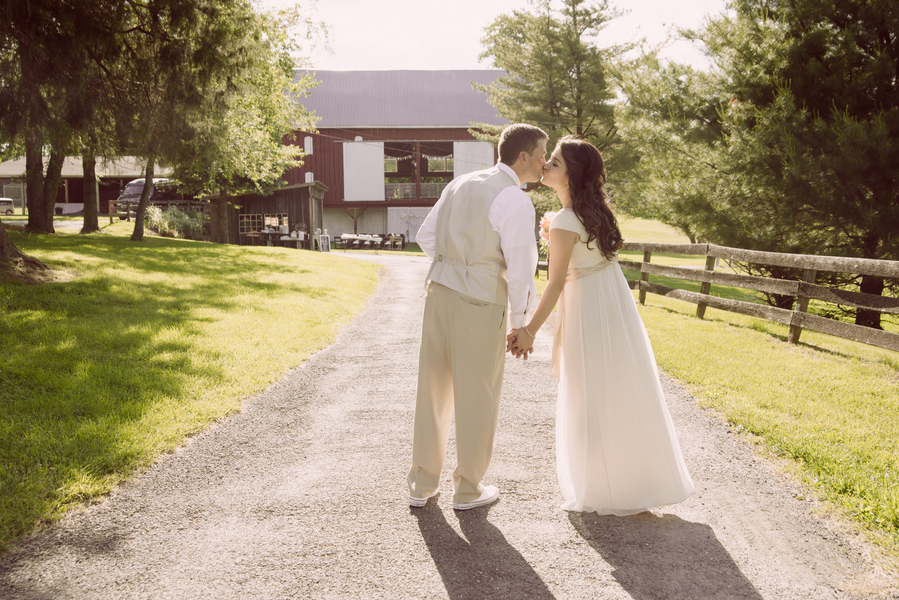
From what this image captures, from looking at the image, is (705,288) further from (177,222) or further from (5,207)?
(5,207)

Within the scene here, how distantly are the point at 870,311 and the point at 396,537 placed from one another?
968 centimetres

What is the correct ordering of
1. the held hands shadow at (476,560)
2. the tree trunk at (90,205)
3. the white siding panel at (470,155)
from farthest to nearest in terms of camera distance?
the white siding panel at (470,155) < the tree trunk at (90,205) < the held hands shadow at (476,560)

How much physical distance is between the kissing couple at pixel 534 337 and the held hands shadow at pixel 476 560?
15cm

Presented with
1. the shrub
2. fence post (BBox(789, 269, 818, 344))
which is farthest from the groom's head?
the shrub

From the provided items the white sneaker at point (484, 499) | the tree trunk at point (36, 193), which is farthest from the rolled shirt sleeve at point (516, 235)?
the tree trunk at point (36, 193)

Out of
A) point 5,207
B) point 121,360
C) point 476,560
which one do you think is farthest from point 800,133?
point 5,207

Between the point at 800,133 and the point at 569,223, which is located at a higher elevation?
the point at 800,133

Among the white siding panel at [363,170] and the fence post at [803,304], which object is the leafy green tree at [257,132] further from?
the fence post at [803,304]

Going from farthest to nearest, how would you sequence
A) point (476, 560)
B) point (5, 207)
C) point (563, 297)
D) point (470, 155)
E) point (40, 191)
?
point (5, 207) < point (470, 155) < point (40, 191) < point (563, 297) < point (476, 560)

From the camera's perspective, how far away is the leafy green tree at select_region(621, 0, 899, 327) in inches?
314

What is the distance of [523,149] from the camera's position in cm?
286

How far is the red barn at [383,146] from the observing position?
3494cm

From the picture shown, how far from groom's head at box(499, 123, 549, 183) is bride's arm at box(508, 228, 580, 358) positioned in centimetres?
35

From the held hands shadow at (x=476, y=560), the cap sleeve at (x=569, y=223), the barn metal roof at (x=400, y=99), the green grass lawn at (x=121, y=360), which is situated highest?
the barn metal roof at (x=400, y=99)
